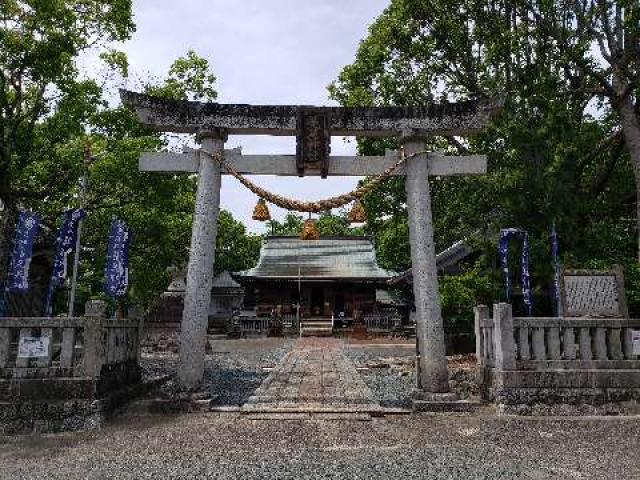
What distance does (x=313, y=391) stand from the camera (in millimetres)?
9570

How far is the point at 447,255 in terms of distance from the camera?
26.0 metres

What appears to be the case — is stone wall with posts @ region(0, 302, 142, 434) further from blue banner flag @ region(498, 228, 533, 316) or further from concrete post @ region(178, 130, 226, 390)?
blue banner flag @ region(498, 228, 533, 316)

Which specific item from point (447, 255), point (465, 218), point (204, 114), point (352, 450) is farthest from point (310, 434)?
point (447, 255)

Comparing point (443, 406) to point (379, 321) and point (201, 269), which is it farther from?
point (379, 321)

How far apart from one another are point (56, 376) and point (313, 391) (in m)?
4.57

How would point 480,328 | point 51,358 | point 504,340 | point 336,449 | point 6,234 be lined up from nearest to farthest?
point 336,449 < point 51,358 < point 504,340 < point 480,328 < point 6,234

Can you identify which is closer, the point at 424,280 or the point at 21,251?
the point at 424,280

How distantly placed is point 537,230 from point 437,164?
20.3ft

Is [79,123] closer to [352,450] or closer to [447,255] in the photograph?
[352,450]

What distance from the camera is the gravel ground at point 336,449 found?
497 cm

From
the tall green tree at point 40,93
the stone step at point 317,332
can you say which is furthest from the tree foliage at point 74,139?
the stone step at point 317,332

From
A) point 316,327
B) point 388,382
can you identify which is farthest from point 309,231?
point 316,327

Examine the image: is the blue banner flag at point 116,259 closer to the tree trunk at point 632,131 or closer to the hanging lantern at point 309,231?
the hanging lantern at point 309,231

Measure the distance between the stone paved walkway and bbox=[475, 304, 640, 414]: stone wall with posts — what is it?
2.20 meters
